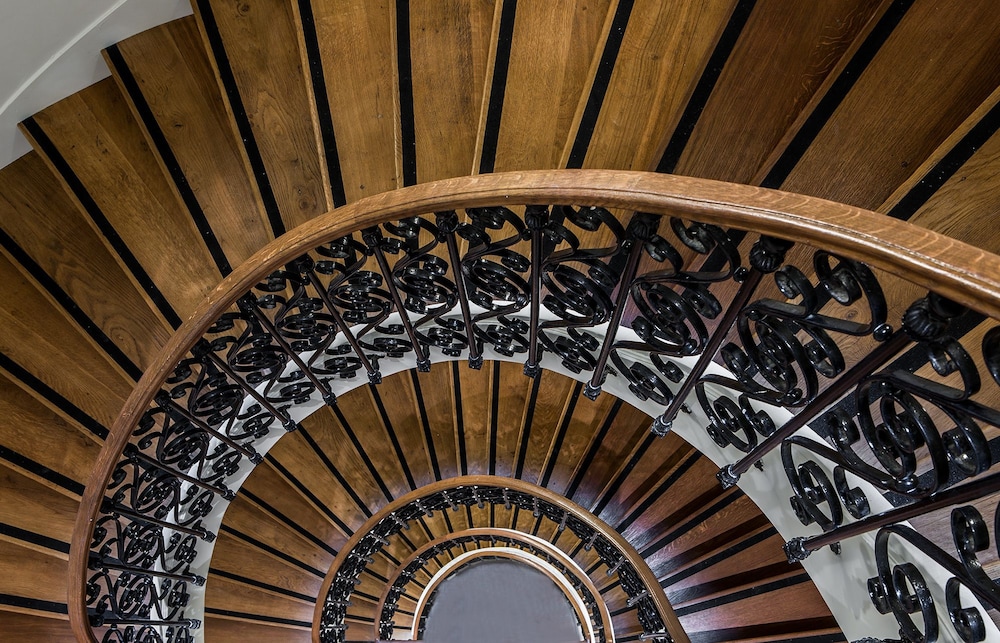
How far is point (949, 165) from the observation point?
138 centimetres

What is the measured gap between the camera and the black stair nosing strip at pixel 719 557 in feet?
9.59

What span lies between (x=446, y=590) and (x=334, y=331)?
17.7ft

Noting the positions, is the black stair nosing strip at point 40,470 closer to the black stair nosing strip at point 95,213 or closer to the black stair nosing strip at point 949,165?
the black stair nosing strip at point 95,213

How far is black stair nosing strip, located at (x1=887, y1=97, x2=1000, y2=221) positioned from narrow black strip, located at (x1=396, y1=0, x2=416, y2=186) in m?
1.64

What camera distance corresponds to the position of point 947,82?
138 cm

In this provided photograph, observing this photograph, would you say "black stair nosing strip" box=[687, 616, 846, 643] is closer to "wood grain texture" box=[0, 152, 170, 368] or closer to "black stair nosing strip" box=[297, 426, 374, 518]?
"black stair nosing strip" box=[297, 426, 374, 518]

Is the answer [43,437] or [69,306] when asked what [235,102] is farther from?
[43,437]

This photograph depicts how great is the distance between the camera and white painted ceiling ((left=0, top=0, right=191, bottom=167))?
1.96 meters

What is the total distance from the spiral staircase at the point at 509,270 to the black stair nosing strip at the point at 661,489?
0.02 meters

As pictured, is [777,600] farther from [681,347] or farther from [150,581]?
[150,581]

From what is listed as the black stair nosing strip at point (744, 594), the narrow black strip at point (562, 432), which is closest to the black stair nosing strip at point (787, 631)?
the black stair nosing strip at point (744, 594)

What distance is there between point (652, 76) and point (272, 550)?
385 centimetres

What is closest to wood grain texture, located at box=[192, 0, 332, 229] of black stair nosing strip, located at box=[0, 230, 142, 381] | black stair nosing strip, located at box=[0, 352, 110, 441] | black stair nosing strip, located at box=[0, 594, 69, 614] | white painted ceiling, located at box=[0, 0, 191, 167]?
white painted ceiling, located at box=[0, 0, 191, 167]

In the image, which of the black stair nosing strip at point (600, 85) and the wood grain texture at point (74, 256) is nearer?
the black stair nosing strip at point (600, 85)
